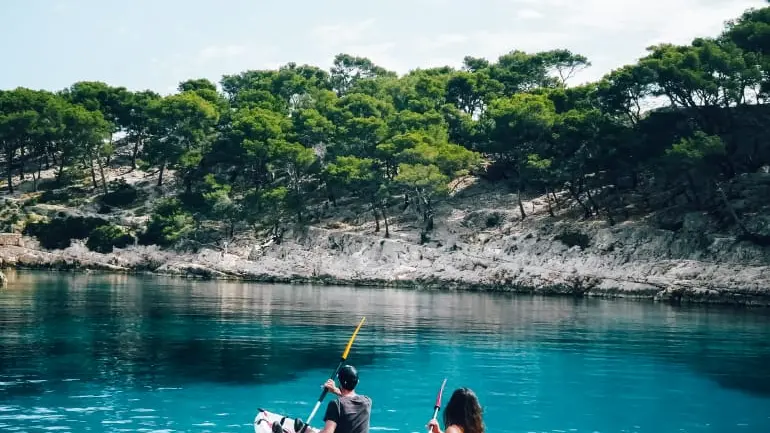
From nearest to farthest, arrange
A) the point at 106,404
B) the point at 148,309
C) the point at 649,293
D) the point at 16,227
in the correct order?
the point at 106,404 < the point at 148,309 < the point at 649,293 < the point at 16,227

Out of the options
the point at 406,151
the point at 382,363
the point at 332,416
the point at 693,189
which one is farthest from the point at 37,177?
the point at 332,416

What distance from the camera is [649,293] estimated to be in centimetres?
5494

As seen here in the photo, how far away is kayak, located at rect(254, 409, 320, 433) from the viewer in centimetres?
1156

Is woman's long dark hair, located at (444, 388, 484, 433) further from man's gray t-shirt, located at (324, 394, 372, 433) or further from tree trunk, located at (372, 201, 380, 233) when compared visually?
tree trunk, located at (372, 201, 380, 233)

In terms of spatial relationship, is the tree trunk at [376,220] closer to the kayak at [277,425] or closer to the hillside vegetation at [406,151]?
the hillside vegetation at [406,151]

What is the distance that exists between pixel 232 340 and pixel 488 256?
125 feet

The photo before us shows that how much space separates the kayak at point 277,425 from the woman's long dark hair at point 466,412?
3655 millimetres

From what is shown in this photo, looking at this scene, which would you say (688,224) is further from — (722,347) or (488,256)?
(722,347)

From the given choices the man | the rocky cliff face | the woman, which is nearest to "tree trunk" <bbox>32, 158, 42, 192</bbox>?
the rocky cliff face

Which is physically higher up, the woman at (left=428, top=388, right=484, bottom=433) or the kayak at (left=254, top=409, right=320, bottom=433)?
the woman at (left=428, top=388, right=484, bottom=433)

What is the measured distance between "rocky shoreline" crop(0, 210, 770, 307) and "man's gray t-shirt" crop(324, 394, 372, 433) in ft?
154

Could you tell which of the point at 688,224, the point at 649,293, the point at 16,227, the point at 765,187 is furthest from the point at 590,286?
the point at 16,227

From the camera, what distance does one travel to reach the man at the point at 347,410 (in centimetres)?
980

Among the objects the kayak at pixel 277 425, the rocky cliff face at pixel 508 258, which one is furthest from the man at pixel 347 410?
the rocky cliff face at pixel 508 258
